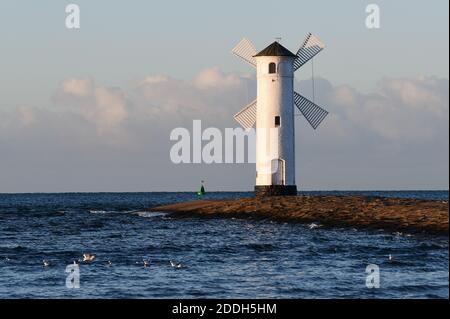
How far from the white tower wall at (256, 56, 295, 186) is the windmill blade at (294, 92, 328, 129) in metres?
3.55

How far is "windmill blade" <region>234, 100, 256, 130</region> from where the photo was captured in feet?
232

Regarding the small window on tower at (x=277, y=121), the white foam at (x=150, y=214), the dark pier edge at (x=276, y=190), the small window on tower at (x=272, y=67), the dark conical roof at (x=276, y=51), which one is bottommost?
the white foam at (x=150, y=214)

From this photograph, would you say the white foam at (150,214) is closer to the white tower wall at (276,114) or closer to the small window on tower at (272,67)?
the white tower wall at (276,114)

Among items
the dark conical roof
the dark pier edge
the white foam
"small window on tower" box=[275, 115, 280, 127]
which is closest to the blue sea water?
the dark pier edge

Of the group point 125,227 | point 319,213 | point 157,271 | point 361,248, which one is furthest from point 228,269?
point 125,227

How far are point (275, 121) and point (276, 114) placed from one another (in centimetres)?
47

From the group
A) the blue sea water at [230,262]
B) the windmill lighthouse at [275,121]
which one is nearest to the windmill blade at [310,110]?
the windmill lighthouse at [275,121]

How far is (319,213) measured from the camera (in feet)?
201

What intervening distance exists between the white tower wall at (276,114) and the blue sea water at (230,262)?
7.44 m

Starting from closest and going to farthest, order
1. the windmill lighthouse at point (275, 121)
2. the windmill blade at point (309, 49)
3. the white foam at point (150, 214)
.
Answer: the windmill lighthouse at point (275, 121), the windmill blade at point (309, 49), the white foam at point (150, 214)

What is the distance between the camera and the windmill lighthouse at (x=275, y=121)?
221ft

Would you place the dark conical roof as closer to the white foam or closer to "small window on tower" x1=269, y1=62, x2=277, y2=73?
"small window on tower" x1=269, y1=62, x2=277, y2=73
